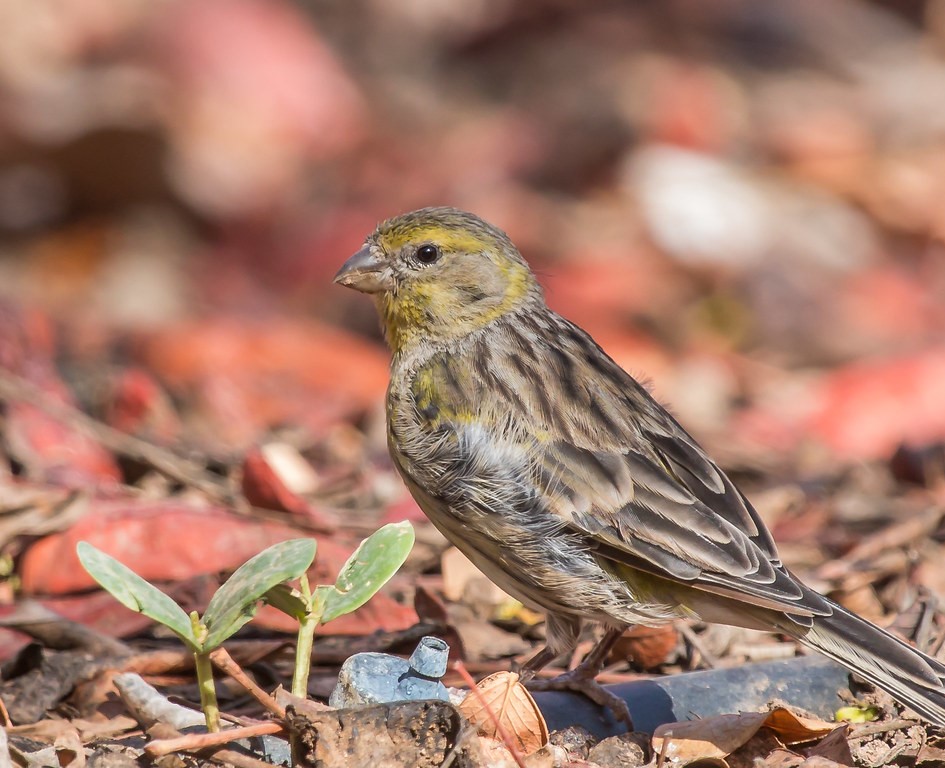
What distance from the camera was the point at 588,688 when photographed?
→ 435 cm

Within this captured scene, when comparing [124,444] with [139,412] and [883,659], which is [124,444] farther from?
[883,659]

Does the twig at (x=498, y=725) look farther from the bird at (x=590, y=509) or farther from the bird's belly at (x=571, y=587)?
the bird's belly at (x=571, y=587)

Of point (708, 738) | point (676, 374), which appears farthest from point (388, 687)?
point (676, 374)

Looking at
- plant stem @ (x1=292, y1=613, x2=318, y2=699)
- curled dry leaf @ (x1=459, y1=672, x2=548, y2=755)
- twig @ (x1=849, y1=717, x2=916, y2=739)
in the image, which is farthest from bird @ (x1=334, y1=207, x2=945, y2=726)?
plant stem @ (x1=292, y1=613, x2=318, y2=699)

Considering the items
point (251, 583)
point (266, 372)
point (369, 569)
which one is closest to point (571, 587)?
point (369, 569)

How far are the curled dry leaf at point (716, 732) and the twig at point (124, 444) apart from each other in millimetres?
2416

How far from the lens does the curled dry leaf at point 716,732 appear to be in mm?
3936

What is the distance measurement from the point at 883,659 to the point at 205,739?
1787 mm

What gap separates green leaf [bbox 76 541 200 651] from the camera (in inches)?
139

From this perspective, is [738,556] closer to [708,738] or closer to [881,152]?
[708,738]

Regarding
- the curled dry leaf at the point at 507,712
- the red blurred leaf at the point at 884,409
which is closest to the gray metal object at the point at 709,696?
the curled dry leaf at the point at 507,712

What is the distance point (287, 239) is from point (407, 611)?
20.4 feet

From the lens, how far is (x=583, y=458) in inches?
180

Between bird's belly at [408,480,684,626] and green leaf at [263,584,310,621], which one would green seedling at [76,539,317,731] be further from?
bird's belly at [408,480,684,626]
